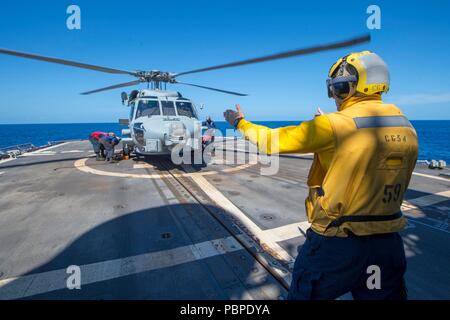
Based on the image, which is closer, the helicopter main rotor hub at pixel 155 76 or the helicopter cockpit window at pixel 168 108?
the helicopter cockpit window at pixel 168 108

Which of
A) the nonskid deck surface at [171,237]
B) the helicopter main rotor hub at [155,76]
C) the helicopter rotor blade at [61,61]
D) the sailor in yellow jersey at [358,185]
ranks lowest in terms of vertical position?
the nonskid deck surface at [171,237]

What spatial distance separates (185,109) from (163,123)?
6.01ft

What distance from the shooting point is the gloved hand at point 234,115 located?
93.6 inches

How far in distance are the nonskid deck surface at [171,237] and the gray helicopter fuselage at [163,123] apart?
153 centimetres

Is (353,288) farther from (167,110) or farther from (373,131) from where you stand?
(167,110)

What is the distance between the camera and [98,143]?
12312 millimetres

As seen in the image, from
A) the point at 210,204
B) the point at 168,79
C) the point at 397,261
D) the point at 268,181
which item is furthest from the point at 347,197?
the point at 168,79

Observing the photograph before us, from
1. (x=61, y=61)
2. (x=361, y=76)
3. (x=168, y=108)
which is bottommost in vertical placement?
(x=361, y=76)

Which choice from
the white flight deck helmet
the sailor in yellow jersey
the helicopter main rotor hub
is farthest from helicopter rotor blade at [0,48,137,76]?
the white flight deck helmet

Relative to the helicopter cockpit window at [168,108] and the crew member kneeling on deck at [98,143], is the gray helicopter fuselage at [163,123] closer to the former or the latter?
the helicopter cockpit window at [168,108]

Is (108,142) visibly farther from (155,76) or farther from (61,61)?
(61,61)

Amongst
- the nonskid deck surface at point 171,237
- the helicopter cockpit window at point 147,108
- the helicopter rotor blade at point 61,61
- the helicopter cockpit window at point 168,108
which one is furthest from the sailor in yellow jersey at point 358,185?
the helicopter cockpit window at point 147,108

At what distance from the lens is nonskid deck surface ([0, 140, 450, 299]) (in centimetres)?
304

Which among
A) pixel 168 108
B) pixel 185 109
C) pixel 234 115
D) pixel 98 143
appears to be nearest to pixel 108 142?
pixel 98 143
